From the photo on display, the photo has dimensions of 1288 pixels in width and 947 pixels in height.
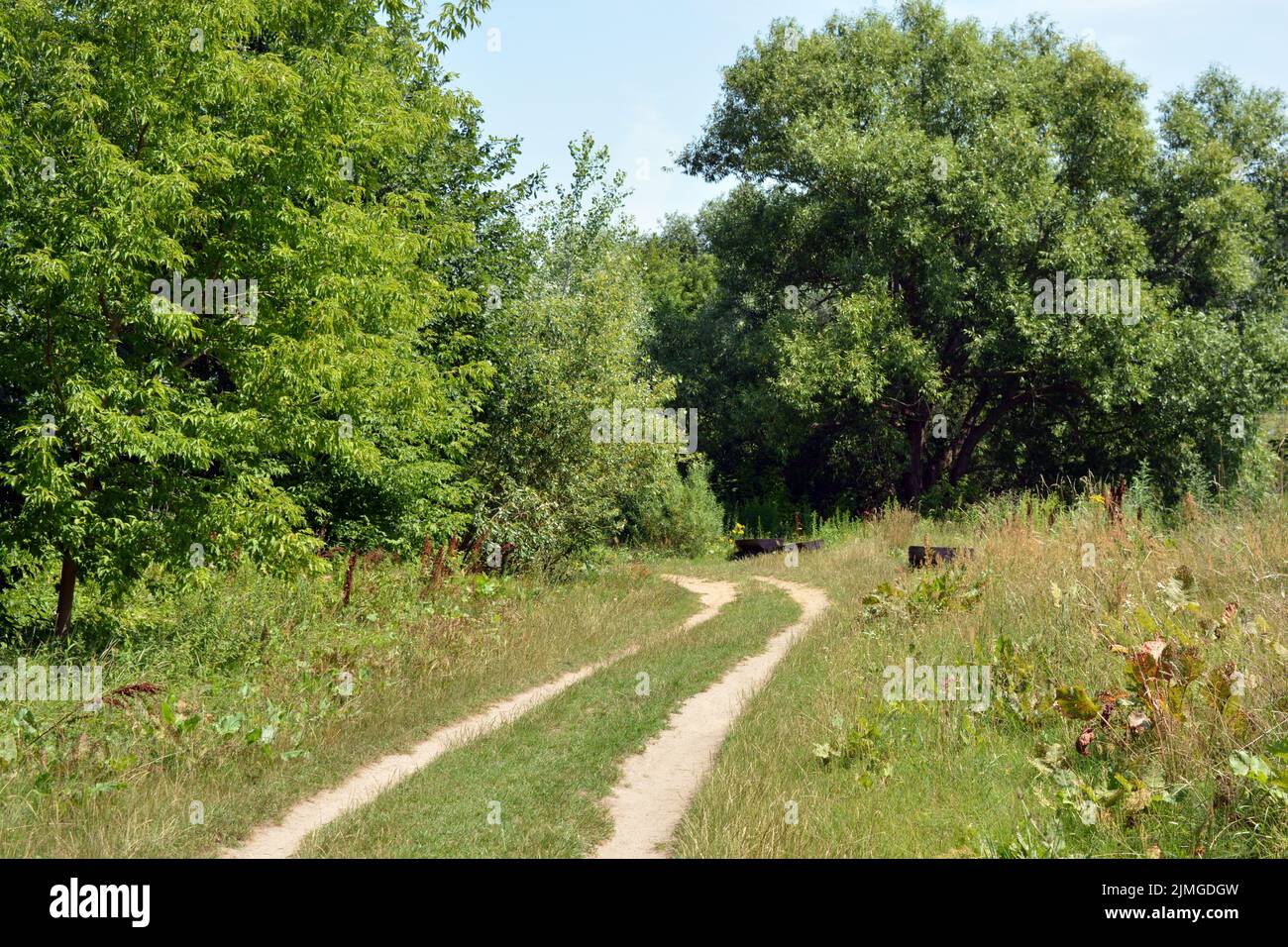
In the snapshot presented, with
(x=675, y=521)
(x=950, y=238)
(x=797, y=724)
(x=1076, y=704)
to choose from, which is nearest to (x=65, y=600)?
(x=797, y=724)

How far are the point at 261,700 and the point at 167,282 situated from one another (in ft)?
13.3

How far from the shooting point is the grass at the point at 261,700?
5.86 metres

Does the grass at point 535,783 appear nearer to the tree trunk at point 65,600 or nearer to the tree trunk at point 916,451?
the tree trunk at point 65,600

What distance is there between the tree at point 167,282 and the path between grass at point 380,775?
244cm

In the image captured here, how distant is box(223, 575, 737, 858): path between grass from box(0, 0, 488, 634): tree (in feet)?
7.99

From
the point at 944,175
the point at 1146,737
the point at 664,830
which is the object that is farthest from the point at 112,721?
the point at 944,175

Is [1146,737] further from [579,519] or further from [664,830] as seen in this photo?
[579,519]

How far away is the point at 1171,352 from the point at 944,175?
6581mm

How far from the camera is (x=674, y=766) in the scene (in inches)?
292

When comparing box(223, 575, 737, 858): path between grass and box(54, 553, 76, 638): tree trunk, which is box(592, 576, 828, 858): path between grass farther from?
box(54, 553, 76, 638): tree trunk

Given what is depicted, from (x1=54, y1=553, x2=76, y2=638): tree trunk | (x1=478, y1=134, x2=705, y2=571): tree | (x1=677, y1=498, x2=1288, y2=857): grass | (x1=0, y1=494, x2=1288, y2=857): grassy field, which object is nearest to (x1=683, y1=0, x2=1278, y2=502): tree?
(x1=478, y1=134, x2=705, y2=571): tree

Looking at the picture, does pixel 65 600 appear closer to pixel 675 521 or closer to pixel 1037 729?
pixel 1037 729

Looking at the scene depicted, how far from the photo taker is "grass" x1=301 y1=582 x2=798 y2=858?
5.70 meters

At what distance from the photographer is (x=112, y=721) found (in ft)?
23.0
